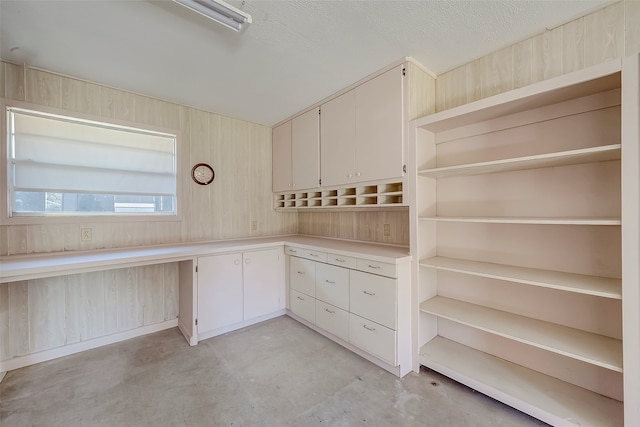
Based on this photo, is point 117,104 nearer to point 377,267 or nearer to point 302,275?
point 302,275

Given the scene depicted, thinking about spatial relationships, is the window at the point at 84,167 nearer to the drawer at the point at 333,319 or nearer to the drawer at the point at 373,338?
the drawer at the point at 333,319

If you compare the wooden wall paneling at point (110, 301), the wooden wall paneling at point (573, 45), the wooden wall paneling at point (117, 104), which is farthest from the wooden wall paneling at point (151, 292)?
the wooden wall paneling at point (573, 45)

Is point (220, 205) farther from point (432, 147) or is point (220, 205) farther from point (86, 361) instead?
point (432, 147)

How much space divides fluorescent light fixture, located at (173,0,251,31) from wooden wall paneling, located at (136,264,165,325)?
2.36 m

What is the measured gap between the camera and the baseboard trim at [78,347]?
2.02 meters

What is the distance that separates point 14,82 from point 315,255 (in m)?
2.92

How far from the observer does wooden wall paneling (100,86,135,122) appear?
2396 mm

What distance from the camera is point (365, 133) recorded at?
2291 mm

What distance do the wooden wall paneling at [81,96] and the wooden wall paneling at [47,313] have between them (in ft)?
5.02

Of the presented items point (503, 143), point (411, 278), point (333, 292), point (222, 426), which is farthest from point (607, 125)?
point (222, 426)

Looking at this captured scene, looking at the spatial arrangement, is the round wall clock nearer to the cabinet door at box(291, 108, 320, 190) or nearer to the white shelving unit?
the cabinet door at box(291, 108, 320, 190)

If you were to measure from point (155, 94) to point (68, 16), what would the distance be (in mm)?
1038

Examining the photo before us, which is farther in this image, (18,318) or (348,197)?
(348,197)

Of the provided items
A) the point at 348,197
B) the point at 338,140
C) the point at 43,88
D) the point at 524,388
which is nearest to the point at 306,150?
the point at 338,140
